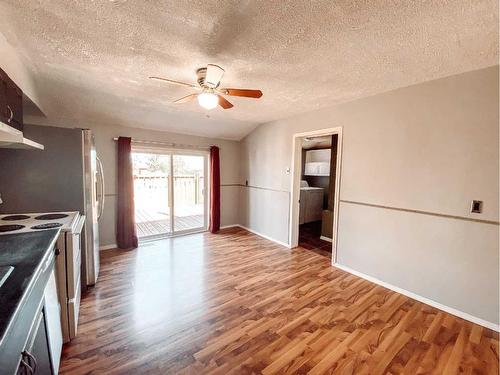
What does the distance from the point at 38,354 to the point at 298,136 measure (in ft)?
11.9

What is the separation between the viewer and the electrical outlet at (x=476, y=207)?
2.06 meters

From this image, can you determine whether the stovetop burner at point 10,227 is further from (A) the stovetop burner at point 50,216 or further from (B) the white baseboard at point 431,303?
(B) the white baseboard at point 431,303

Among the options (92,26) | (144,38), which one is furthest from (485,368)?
(92,26)

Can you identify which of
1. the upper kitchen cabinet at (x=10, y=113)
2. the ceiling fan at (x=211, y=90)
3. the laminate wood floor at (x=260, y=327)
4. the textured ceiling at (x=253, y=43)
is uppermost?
the textured ceiling at (x=253, y=43)

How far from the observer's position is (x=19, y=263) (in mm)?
1166

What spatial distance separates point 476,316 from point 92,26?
3.91 m

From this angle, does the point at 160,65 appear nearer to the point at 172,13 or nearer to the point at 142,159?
the point at 172,13

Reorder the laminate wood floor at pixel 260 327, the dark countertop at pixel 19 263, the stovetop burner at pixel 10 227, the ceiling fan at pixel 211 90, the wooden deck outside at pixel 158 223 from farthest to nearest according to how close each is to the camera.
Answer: the wooden deck outside at pixel 158 223 → the ceiling fan at pixel 211 90 → the stovetop burner at pixel 10 227 → the laminate wood floor at pixel 260 327 → the dark countertop at pixel 19 263

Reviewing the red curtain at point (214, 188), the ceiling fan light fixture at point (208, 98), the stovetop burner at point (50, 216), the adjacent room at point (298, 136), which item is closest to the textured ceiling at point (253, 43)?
the adjacent room at point (298, 136)

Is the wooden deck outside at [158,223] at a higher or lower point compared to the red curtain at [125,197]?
lower

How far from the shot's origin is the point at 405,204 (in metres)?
2.54

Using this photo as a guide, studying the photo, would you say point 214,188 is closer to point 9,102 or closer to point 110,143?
point 110,143

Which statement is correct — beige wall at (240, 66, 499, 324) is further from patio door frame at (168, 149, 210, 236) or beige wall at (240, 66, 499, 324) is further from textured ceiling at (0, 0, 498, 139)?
patio door frame at (168, 149, 210, 236)

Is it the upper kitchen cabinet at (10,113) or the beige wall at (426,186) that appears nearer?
the upper kitchen cabinet at (10,113)
